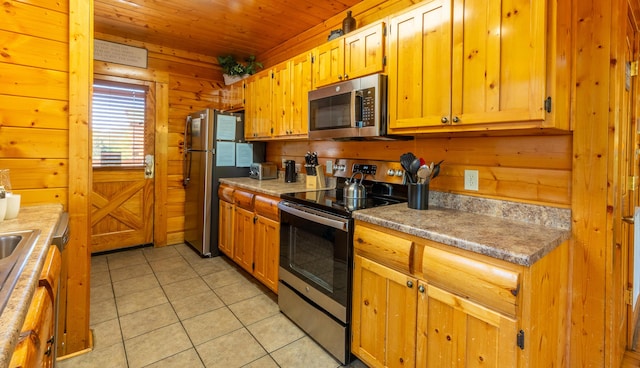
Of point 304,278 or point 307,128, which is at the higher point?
point 307,128

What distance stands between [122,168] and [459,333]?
3.80 m

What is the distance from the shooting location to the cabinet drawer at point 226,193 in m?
3.18

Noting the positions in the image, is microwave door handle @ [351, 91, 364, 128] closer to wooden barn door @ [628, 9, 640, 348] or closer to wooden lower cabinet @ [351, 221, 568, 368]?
wooden lower cabinet @ [351, 221, 568, 368]

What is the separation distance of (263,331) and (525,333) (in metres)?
1.55

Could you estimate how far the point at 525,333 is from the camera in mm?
1109

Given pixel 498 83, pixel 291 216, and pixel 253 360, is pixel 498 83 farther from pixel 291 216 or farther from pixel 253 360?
pixel 253 360

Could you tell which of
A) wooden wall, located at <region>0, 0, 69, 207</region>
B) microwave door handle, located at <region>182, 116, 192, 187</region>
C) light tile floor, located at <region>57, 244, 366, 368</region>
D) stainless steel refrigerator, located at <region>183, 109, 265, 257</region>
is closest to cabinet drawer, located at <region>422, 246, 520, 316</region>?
light tile floor, located at <region>57, 244, 366, 368</region>

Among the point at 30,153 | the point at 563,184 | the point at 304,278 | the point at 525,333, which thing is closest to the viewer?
the point at 525,333

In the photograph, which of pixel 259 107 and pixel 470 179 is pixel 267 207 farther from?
pixel 470 179

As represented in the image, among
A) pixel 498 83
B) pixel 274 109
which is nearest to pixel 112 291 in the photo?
Answer: pixel 274 109

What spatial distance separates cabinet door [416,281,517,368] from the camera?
1.15 meters

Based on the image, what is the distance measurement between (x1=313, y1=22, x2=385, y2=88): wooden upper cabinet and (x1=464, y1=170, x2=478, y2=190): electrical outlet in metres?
0.83

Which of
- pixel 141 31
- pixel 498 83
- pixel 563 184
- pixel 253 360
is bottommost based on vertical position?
pixel 253 360

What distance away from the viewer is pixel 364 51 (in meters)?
2.11
